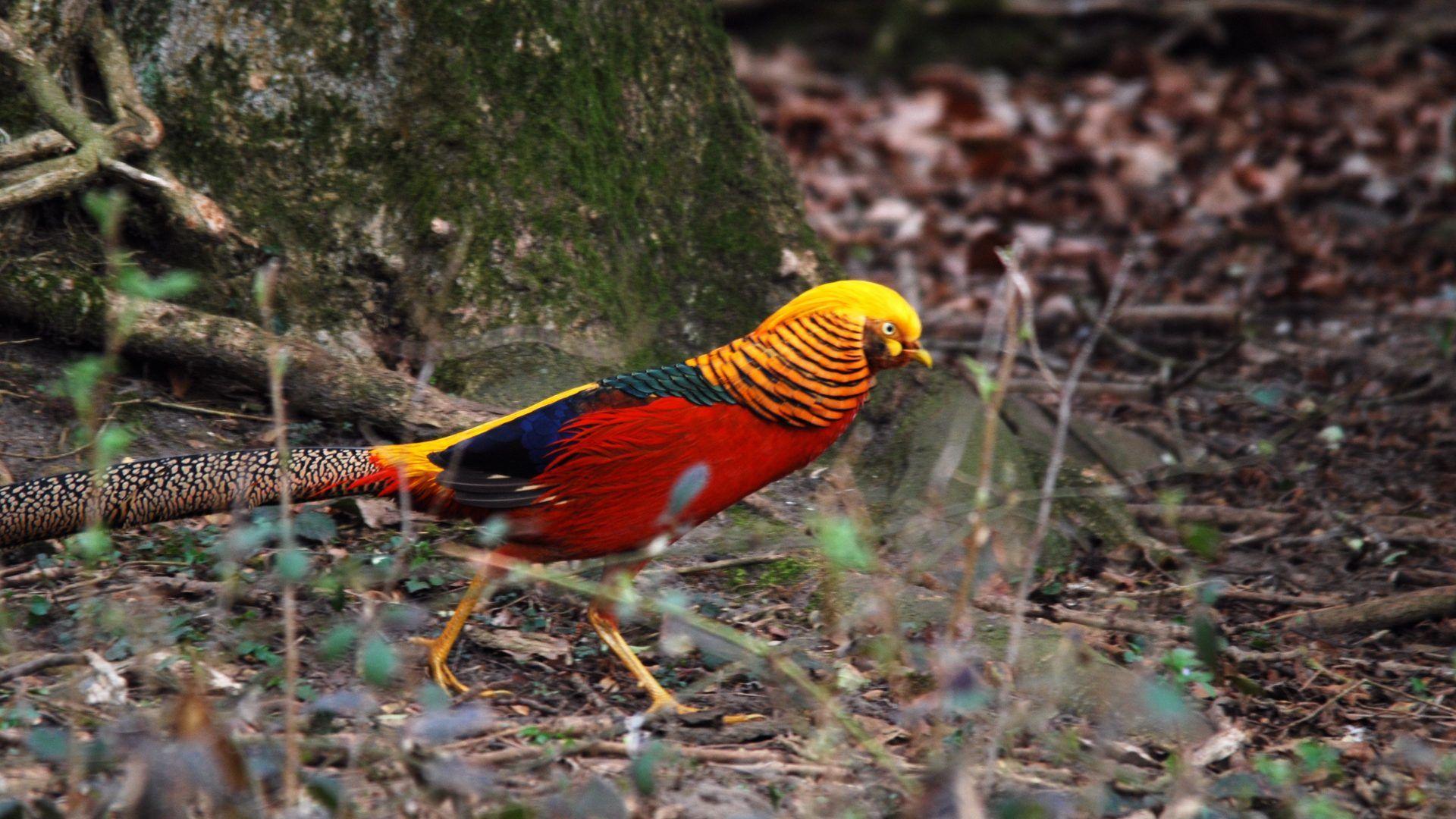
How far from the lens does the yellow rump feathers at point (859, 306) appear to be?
3.21 m

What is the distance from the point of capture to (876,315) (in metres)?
3.21

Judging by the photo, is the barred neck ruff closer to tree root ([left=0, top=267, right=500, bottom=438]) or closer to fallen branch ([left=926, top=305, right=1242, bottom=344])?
tree root ([left=0, top=267, right=500, bottom=438])

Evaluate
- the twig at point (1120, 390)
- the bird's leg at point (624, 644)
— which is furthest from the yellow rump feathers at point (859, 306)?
the twig at point (1120, 390)

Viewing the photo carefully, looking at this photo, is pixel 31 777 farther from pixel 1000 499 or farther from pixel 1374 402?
pixel 1374 402

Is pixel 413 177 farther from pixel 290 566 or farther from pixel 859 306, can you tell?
pixel 290 566

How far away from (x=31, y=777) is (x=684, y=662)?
1489mm

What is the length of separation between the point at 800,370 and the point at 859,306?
200mm

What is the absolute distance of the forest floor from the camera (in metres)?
2.66

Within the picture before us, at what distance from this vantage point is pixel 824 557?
12.7ft

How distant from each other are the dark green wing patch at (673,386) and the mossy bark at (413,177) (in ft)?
2.96

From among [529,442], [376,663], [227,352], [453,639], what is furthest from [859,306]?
[227,352]

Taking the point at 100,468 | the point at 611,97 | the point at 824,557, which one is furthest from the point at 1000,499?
the point at 100,468

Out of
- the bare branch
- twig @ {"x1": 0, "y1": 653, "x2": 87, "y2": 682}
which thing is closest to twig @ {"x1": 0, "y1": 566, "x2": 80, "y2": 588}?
twig @ {"x1": 0, "y1": 653, "x2": 87, "y2": 682}

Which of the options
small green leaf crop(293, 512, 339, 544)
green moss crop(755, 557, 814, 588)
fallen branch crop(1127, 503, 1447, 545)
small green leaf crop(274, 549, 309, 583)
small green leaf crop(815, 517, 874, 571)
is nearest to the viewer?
small green leaf crop(815, 517, 874, 571)
